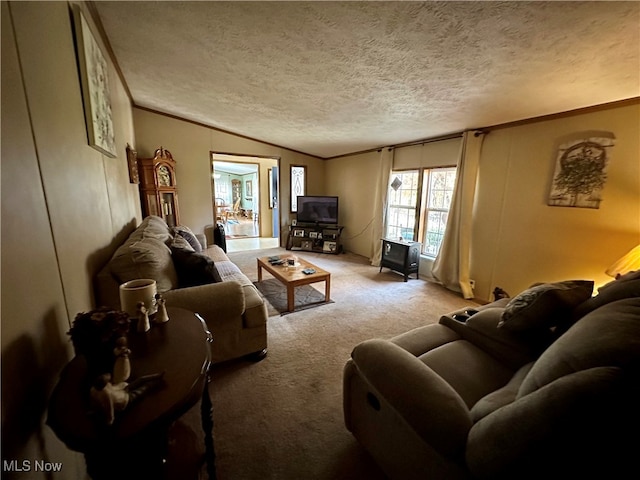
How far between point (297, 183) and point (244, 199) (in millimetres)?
6505

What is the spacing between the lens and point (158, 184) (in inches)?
163

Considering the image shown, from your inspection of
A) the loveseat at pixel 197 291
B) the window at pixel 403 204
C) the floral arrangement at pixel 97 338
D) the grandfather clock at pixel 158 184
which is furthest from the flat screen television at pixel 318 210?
the floral arrangement at pixel 97 338

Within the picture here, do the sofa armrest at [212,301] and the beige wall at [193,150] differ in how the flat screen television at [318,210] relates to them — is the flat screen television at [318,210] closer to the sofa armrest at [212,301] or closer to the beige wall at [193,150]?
the beige wall at [193,150]

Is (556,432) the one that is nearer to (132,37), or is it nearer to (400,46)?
(400,46)

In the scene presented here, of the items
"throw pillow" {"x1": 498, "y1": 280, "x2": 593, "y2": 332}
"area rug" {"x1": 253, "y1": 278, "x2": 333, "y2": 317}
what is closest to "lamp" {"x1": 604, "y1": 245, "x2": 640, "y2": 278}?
"throw pillow" {"x1": 498, "y1": 280, "x2": 593, "y2": 332}

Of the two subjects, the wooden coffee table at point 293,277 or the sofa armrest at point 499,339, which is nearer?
the sofa armrest at point 499,339

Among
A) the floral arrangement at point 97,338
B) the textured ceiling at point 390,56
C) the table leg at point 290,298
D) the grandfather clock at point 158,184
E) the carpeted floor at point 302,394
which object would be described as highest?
the textured ceiling at point 390,56

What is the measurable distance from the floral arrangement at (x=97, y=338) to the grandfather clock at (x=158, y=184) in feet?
13.1

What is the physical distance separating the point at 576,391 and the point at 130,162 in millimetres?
4044

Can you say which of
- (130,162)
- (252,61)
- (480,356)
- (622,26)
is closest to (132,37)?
(252,61)

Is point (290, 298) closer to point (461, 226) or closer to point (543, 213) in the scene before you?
A: point (461, 226)

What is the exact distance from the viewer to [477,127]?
3.12 meters

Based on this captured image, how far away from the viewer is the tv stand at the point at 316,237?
5559 mm

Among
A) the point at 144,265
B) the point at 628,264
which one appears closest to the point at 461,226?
the point at 628,264
